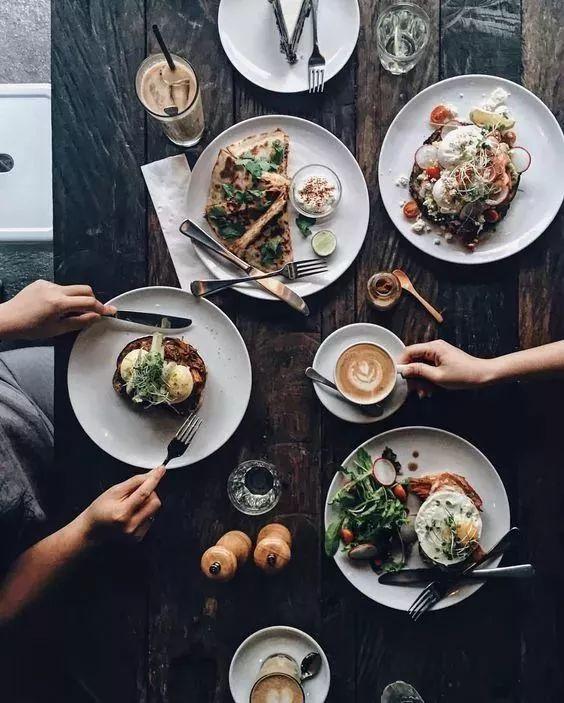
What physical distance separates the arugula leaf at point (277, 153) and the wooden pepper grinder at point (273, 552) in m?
1.36

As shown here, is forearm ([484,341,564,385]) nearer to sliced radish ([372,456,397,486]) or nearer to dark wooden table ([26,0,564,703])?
dark wooden table ([26,0,564,703])

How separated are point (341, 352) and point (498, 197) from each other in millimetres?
786

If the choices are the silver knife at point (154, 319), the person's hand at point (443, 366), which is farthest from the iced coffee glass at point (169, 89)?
the person's hand at point (443, 366)

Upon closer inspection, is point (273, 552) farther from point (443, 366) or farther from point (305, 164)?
point (305, 164)

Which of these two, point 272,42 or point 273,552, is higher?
point 272,42

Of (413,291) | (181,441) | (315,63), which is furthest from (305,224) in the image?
(181,441)

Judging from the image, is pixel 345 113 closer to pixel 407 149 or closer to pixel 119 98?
pixel 407 149

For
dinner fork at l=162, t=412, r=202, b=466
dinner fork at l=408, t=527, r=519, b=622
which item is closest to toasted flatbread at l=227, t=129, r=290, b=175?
dinner fork at l=162, t=412, r=202, b=466

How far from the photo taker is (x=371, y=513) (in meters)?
2.23

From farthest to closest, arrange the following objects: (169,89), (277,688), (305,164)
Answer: (305,164) < (169,89) < (277,688)

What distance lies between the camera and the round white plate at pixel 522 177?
7.58 feet

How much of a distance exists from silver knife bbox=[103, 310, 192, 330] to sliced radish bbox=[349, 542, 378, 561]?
1003 millimetres

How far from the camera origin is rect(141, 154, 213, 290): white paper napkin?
2.37 meters

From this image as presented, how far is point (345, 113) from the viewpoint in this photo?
2.36m
